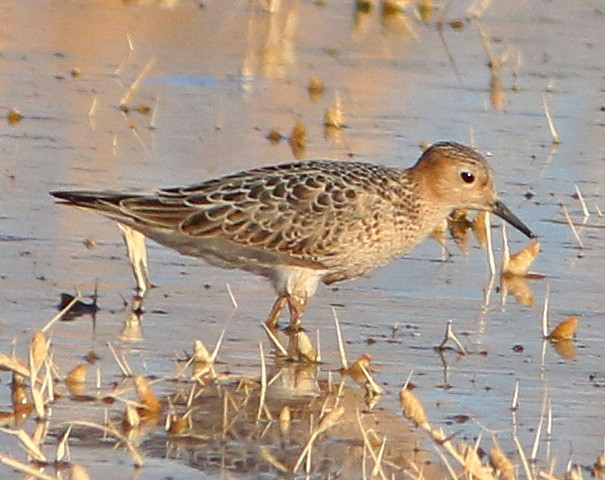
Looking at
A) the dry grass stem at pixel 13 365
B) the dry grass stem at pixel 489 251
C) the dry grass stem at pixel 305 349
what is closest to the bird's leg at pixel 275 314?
the dry grass stem at pixel 305 349

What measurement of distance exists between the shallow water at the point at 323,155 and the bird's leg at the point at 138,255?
0.29 ft

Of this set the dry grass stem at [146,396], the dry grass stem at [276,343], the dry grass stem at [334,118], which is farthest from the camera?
the dry grass stem at [334,118]

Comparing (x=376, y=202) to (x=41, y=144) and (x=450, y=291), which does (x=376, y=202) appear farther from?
(x=41, y=144)

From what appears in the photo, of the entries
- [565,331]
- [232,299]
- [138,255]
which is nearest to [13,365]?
[232,299]

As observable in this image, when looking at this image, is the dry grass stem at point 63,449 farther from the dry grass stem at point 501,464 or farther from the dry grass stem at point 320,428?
the dry grass stem at point 501,464

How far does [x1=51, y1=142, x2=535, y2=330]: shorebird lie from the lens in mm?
9263

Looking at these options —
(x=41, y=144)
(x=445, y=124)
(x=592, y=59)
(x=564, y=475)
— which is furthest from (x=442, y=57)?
(x=564, y=475)

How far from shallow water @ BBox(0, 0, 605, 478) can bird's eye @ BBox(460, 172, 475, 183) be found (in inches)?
21.4

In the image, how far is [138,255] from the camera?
9.43 metres

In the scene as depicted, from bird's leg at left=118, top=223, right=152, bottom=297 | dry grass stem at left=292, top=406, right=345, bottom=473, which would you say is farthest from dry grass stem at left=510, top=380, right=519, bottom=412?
bird's leg at left=118, top=223, right=152, bottom=297

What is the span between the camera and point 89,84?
14297 mm

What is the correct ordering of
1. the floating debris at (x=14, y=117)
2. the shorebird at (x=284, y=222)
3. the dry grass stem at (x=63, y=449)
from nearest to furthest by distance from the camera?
the dry grass stem at (x=63, y=449), the shorebird at (x=284, y=222), the floating debris at (x=14, y=117)

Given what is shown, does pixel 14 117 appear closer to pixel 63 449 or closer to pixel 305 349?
pixel 305 349

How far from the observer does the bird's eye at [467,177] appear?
32.0 ft
